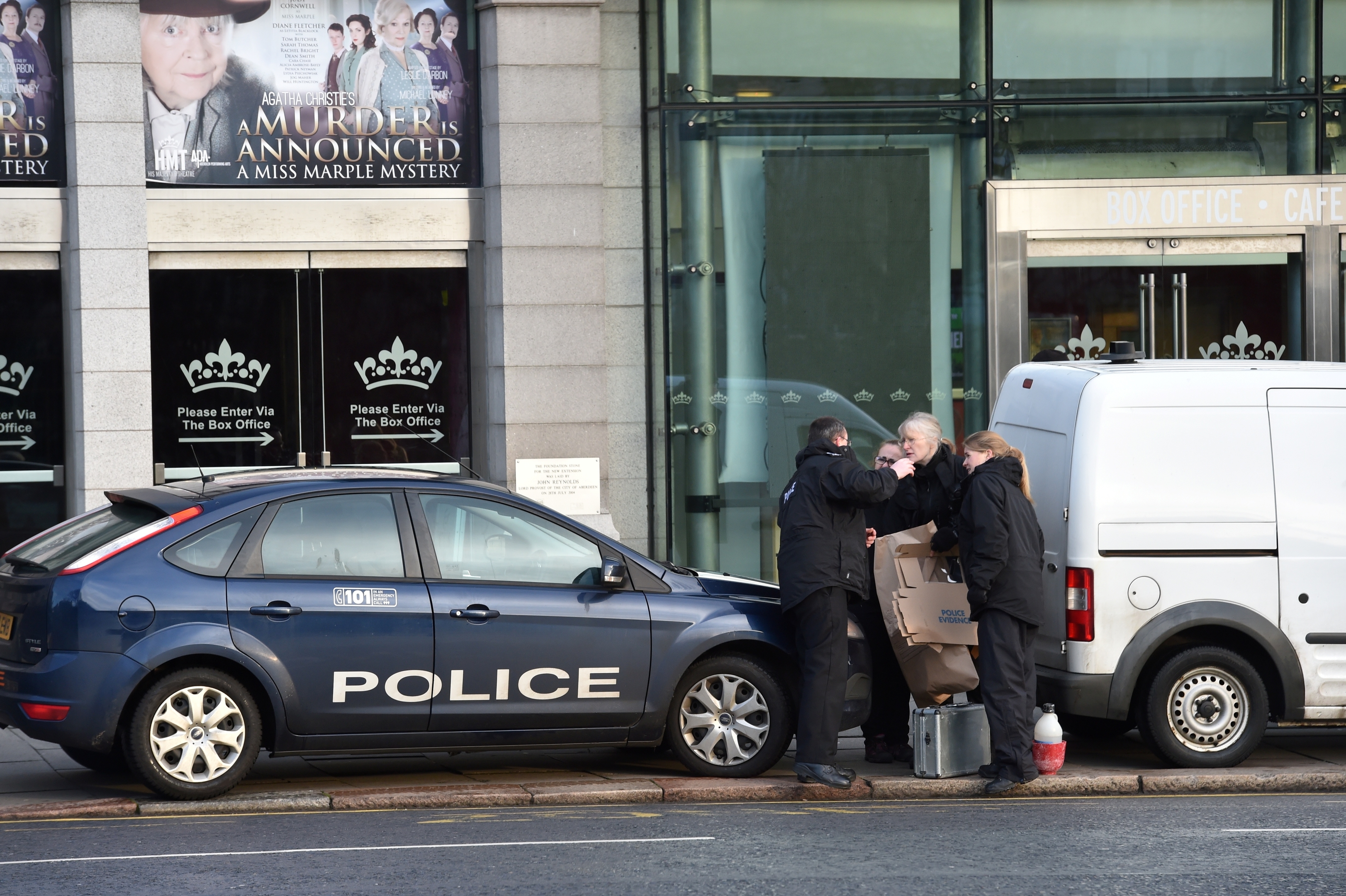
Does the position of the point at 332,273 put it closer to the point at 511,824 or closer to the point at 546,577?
the point at 546,577

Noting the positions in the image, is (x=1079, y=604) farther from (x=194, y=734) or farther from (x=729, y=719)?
(x=194, y=734)

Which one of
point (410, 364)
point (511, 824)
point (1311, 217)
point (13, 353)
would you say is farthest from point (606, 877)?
point (1311, 217)

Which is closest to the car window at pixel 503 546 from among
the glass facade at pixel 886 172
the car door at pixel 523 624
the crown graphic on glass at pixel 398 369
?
the car door at pixel 523 624

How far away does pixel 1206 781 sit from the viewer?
8070mm

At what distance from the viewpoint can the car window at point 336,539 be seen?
25.2 feet

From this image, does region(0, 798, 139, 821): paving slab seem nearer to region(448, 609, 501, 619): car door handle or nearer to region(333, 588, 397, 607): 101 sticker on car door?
region(333, 588, 397, 607): 101 sticker on car door

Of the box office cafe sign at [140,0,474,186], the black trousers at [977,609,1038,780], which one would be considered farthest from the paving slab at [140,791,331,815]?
the box office cafe sign at [140,0,474,186]

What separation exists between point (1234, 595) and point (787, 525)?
2.37 m

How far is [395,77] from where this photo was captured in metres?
13.9

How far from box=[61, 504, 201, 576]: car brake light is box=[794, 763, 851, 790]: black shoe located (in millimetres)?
3174

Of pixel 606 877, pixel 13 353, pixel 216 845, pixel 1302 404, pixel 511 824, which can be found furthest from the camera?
pixel 13 353

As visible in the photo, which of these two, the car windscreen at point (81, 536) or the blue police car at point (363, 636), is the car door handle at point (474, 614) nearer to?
the blue police car at point (363, 636)

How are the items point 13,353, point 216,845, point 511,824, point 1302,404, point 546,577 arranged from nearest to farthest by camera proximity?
point 216,845 → point 511,824 → point 546,577 → point 1302,404 → point 13,353

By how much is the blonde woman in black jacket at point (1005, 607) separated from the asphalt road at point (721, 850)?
0.89 ft
